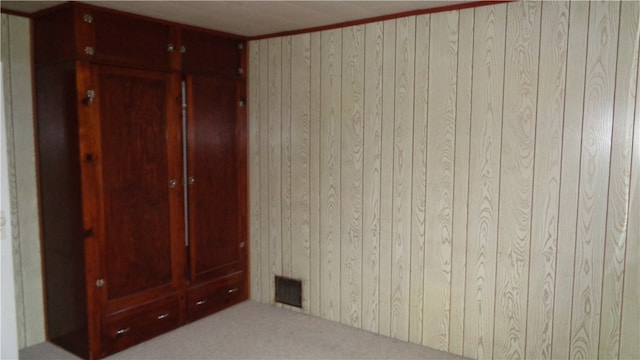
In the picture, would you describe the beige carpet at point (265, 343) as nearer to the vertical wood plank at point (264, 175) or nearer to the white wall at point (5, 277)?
the vertical wood plank at point (264, 175)

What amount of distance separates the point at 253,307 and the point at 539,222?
2.21 metres

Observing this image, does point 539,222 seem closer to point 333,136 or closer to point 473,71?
point 473,71

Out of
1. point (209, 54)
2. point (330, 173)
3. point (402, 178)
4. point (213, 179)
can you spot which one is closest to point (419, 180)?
point (402, 178)

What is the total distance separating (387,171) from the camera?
3143 millimetres

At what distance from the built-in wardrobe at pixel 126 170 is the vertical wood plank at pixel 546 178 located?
86.3 inches

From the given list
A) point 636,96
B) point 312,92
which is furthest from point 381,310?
point 636,96

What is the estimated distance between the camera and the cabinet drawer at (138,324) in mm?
2979

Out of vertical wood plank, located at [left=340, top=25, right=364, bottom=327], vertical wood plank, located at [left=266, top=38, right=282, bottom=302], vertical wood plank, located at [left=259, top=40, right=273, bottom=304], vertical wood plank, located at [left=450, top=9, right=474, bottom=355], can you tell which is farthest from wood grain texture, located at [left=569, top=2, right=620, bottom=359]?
vertical wood plank, located at [left=259, top=40, right=273, bottom=304]

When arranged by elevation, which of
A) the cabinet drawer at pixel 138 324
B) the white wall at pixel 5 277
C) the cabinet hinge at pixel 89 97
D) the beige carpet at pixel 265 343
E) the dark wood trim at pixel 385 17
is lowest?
the beige carpet at pixel 265 343

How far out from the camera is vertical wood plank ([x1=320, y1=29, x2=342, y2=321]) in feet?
10.9

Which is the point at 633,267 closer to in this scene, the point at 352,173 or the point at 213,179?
the point at 352,173

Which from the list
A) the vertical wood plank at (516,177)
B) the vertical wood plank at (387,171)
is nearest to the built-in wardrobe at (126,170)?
the vertical wood plank at (387,171)

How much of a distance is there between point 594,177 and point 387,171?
46.4 inches

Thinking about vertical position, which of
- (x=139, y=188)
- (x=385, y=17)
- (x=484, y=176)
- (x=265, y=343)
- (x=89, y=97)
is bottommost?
(x=265, y=343)
